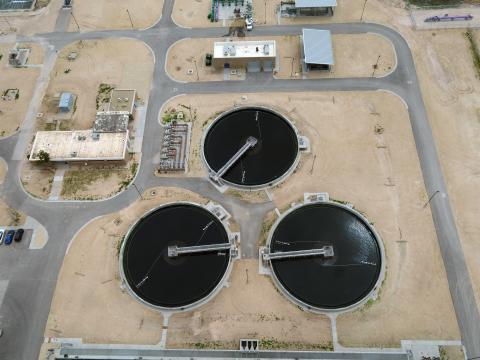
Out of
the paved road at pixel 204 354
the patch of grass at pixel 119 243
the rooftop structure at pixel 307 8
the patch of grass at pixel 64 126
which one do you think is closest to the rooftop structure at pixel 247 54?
the rooftop structure at pixel 307 8

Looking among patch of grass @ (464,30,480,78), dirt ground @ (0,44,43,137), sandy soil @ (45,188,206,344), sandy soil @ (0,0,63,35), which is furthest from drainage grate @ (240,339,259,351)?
sandy soil @ (0,0,63,35)

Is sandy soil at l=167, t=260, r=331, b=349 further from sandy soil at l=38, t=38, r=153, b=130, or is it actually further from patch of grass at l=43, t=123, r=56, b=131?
patch of grass at l=43, t=123, r=56, b=131

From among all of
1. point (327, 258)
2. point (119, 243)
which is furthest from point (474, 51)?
point (119, 243)

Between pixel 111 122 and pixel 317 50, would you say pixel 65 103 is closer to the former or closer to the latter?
pixel 111 122

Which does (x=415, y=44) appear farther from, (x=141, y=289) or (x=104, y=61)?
(x=141, y=289)

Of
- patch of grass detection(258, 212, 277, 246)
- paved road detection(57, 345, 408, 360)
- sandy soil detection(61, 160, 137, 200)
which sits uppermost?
sandy soil detection(61, 160, 137, 200)

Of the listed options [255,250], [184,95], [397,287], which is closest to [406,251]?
[397,287]
